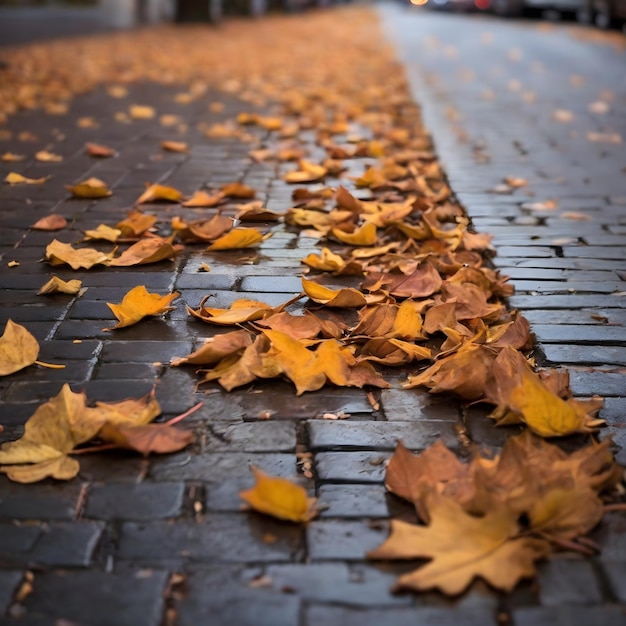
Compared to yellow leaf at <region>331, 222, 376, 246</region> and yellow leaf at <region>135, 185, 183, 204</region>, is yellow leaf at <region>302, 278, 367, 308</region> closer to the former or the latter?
yellow leaf at <region>331, 222, 376, 246</region>

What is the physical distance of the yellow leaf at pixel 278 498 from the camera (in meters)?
1.73

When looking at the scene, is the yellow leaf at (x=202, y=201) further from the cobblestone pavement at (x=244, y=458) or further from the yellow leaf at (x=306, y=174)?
the yellow leaf at (x=306, y=174)

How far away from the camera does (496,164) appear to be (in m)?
5.40

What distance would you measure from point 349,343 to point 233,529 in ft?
3.11

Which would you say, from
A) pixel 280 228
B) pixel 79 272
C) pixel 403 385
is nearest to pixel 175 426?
pixel 403 385

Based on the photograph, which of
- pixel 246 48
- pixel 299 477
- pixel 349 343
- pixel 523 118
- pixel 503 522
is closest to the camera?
pixel 503 522

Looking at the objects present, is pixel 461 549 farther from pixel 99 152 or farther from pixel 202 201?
pixel 99 152

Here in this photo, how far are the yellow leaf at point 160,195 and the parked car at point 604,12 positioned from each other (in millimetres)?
16841

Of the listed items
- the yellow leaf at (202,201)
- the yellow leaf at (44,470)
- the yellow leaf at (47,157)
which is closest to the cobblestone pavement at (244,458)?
the yellow leaf at (44,470)

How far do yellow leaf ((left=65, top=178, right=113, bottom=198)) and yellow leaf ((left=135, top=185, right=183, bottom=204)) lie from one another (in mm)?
205

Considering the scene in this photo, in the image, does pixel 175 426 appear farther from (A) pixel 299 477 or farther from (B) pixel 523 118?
(B) pixel 523 118

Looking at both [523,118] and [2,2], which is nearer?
[523,118]

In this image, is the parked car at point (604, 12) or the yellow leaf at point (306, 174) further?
the parked car at point (604, 12)

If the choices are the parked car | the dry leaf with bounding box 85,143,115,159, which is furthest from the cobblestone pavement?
the parked car
